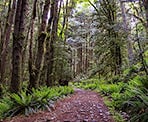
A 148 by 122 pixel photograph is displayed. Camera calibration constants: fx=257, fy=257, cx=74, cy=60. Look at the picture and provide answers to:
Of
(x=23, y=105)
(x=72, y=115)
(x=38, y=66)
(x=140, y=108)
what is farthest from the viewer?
(x=38, y=66)

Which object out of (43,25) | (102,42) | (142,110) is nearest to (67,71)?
(102,42)

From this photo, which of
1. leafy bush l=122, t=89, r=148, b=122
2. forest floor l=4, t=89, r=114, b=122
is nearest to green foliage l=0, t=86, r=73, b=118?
forest floor l=4, t=89, r=114, b=122

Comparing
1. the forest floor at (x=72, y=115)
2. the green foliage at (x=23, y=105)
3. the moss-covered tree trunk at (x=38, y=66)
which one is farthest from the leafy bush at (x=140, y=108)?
the moss-covered tree trunk at (x=38, y=66)

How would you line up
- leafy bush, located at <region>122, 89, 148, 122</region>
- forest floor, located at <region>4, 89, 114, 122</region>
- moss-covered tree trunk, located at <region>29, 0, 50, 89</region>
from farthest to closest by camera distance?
moss-covered tree trunk, located at <region>29, 0, 50, 89</region> → forest floor, located at <region>4, 89, 114, 122</region> → leafy bush, located at <region>122, 89, 148, 122</region>

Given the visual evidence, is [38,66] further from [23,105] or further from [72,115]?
[72,115]

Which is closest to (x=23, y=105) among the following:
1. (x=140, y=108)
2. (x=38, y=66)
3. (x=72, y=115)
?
(x=72, y=115)

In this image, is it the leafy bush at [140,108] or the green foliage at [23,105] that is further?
the green foliage at [23,105]

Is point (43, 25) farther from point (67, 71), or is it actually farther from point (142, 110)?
point (67, 71)

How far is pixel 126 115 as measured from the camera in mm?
7234

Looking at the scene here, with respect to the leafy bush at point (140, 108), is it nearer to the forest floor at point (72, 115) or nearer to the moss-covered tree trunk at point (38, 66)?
the forest floor at point (72, 115)

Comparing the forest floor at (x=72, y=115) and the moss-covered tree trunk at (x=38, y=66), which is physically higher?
the moss-covered tree trunk at (x=38, y=66)

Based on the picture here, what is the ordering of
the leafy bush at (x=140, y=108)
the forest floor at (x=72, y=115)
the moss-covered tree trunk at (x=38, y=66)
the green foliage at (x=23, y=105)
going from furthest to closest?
the moss-covered tree trunk at (x=38, y=66) → the green foliage at (x=23, y=105) → the forest floor at (x=72, y=115) → the leafy bush at (x=140, y=108)

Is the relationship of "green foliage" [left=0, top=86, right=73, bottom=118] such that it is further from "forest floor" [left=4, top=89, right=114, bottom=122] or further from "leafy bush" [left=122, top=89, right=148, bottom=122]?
"leafy bush" [left=122, top=89, right=148, bottom=122]

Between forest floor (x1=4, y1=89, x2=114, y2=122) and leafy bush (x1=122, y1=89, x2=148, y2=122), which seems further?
forest floor (x1=4, y1=89, x2=114, y2=122)
